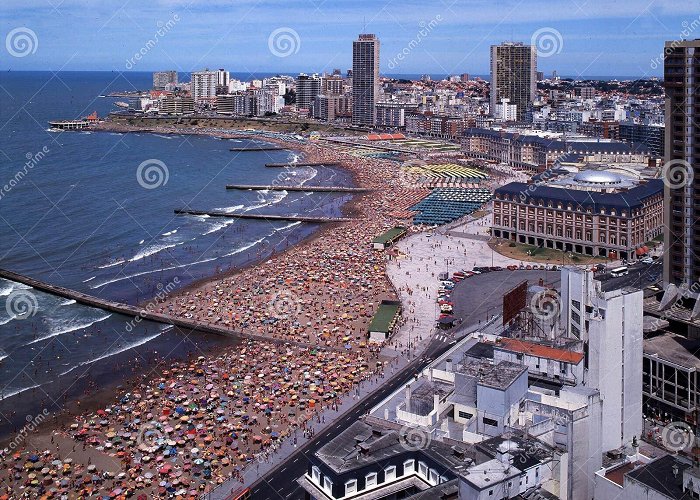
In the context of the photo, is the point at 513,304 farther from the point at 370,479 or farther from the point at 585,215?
the point at 585,215

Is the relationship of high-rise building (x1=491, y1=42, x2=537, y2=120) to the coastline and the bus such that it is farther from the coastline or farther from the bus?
the bus

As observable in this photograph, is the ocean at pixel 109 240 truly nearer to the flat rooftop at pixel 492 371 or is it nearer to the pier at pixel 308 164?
the pier at pixel 308 164

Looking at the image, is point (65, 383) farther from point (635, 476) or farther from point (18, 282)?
point (635, 476)

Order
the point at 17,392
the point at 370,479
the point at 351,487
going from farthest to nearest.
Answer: the point at 17,392 → the point at 370,479 → the point at 351,487

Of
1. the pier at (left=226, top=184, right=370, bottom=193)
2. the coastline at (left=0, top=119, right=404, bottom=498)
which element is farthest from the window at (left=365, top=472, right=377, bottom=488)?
the pier at (left=226, top=184, right=370, bottom=193)

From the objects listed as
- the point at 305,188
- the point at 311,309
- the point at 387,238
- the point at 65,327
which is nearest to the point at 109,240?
the point at 65,327

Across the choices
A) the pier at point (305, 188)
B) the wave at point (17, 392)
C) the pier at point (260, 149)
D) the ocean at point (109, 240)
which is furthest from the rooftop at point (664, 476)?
the pier at point (260, 149)
